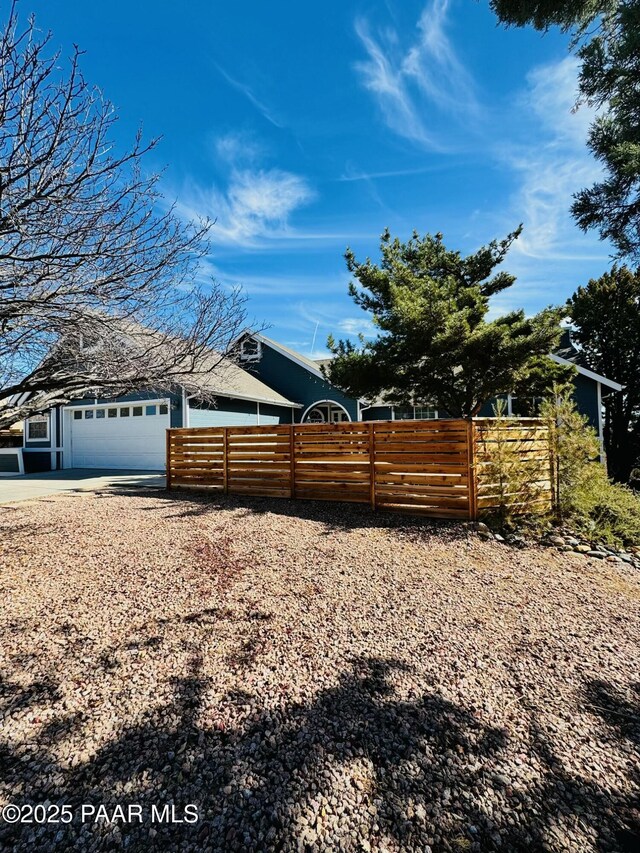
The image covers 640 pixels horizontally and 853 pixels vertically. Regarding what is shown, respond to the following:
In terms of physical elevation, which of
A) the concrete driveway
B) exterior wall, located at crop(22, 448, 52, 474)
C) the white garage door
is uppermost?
the white garage door

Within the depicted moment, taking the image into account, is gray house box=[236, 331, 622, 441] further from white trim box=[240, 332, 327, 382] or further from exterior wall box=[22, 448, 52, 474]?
exterior wall box=[22, 448, 52, 474]

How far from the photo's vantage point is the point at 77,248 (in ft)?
12.3

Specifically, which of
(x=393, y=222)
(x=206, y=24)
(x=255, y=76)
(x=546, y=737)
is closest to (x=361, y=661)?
(x=546, y=737)

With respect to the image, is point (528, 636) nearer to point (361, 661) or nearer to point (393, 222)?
point (361, 661)

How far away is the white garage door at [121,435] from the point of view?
1403 centimetres

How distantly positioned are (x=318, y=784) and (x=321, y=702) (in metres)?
0.54

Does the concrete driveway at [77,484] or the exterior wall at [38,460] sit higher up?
the exterior wall at [38,460]

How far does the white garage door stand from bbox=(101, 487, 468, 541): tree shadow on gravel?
183 inches

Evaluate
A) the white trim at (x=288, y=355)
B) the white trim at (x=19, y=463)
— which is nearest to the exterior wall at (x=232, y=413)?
the white trim at (x=288, y=355)

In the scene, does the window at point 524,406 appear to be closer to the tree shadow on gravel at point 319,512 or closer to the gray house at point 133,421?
the gray house at point 133,421

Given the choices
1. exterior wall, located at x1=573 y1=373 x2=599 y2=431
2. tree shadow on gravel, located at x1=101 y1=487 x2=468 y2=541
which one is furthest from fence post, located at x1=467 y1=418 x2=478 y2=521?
exterior wall, located at x1=573 y1=373 x2=599 y2=431

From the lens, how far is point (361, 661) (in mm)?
2830

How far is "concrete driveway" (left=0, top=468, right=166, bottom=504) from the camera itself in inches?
383

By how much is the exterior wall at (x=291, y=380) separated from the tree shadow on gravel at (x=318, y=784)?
47.6ft
